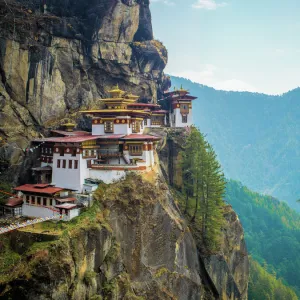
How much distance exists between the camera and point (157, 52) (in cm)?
7006

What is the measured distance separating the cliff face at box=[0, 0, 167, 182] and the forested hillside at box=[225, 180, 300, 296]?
70.6 m

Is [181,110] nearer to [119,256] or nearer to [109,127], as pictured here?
[109,127]

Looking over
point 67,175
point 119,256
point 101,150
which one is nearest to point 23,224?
point 67,175

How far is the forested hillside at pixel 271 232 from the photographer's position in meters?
110

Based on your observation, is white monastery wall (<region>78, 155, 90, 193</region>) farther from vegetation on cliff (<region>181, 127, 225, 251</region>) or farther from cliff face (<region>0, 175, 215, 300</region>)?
vegetation on cliff (<region>181, 127, 225, 251</region>)

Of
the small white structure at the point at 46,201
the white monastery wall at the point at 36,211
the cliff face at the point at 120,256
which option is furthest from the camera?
the white monastery wall at the point at 36,211

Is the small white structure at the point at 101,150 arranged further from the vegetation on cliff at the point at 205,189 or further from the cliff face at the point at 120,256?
the vegetation on cliff at the point at 205,189

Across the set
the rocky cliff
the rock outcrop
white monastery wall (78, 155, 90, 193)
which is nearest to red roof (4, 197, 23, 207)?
the rocky cliff

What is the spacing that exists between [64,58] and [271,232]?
11118cm

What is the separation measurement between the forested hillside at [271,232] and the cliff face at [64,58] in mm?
70566

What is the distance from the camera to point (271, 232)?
139 m

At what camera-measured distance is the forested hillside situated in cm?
11006

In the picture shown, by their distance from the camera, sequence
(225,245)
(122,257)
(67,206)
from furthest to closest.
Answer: (225,245), (122,257), (67,206)

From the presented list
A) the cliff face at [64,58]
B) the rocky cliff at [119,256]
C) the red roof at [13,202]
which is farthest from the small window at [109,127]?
the red roof at [13,202]
